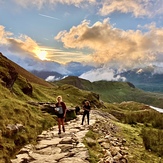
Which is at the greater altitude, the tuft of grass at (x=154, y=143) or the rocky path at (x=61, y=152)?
the rocky path at (x=61, y=152)

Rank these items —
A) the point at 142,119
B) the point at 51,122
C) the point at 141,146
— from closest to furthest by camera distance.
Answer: the point at 141,146, the point at 51,122, the point at 142,119

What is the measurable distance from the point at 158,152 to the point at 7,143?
10420mm

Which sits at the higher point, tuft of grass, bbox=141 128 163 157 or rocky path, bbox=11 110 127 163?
rocky path, bbox=11 110 127 163

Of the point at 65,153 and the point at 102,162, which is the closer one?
the point at 102,162

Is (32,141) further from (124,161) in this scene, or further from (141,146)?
(141,146)

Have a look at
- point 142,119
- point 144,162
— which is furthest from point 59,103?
point 142,119

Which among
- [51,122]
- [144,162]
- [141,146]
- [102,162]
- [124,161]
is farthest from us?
[51,122]

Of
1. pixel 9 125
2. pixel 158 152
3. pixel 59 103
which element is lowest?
pixel 158 152

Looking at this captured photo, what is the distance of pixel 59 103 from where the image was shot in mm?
18812

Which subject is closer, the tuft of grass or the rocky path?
the rocky path

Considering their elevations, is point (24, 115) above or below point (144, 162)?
above

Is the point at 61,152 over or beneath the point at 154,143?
over

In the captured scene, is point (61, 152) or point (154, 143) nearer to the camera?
point (61, 152)

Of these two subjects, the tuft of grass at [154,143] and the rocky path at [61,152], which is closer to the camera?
the rocky path at [61,152]
